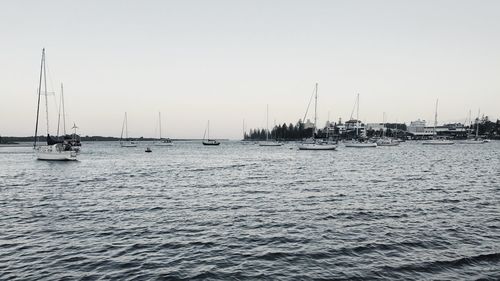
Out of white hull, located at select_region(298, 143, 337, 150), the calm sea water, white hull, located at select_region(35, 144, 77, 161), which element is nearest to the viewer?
the calm sea water

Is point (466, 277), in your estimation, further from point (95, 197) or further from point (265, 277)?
point (95, 197)

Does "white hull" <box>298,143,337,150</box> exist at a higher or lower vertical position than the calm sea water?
higher

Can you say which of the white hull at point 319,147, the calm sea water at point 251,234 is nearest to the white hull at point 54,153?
the calm sea water at point 251,234

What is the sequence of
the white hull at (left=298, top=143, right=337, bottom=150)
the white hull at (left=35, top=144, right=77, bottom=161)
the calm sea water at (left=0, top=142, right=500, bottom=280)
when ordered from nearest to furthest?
the calm sea water at (left=0, top=142, right=500, bottom=280)
the white hull at (left=35, top=144, right=77, bottom=161)
the white hull at (left=298, top=143, right=337, bottom=150)

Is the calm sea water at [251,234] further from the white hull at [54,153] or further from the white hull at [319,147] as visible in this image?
the white hull at [319,147]

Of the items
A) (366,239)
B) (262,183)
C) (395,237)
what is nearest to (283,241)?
(366,239)

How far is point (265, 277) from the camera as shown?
12.2m

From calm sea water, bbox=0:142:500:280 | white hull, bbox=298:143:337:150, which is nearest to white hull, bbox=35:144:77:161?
calm sea water, bbox=0:142:500:280

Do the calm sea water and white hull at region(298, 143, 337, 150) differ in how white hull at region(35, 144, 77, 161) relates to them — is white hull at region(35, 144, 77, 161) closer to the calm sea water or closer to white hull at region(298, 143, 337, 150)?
the calm sea water

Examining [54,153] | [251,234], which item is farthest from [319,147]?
[251,234]

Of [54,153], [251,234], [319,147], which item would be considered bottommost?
[251,234]

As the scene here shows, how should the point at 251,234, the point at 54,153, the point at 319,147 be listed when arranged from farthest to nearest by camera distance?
1. the point at 319,147
2. the point at 54,153
3. the point at 251,234

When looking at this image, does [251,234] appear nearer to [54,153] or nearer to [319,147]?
[54,153]

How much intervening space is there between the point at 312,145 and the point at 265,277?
114613 millimetres
